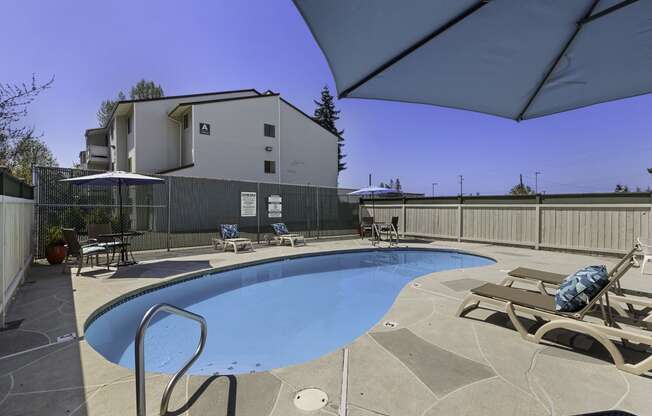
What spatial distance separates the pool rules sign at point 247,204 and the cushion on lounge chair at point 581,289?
33.9ft

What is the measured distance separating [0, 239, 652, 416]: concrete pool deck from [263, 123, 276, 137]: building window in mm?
17375

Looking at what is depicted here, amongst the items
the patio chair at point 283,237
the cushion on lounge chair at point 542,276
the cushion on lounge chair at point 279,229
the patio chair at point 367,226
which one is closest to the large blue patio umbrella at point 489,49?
the cushion on lounge chair at point 542,276

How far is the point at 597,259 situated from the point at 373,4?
31.2ft

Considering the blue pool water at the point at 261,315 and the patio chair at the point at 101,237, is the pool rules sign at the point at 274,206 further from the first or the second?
the patio chair at the point at 101,237

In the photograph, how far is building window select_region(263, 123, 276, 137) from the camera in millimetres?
20391

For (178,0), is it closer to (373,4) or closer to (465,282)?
(373,4)

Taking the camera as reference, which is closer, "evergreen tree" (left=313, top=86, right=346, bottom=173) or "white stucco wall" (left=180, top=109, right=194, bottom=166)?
"white stucco wall" (left=180, top=109, right=194, bottom=166)

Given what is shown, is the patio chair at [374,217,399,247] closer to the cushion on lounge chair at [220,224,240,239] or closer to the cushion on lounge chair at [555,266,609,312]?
the cushion on lounge chair at [220,224,240,239]

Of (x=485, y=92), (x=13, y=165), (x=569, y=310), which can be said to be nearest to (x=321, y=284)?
(x=569, y=310)

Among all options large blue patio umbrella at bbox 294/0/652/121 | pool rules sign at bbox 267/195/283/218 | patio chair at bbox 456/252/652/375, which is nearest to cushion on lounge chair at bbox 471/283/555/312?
patio chair at bbox 456/252/652/375

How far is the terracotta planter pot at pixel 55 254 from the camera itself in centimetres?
714

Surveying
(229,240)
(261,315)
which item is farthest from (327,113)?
(261,315)

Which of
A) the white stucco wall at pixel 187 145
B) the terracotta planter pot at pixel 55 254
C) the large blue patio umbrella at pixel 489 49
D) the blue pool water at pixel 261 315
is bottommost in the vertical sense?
the blue pool water at pixel 261 315

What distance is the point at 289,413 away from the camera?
215cm
